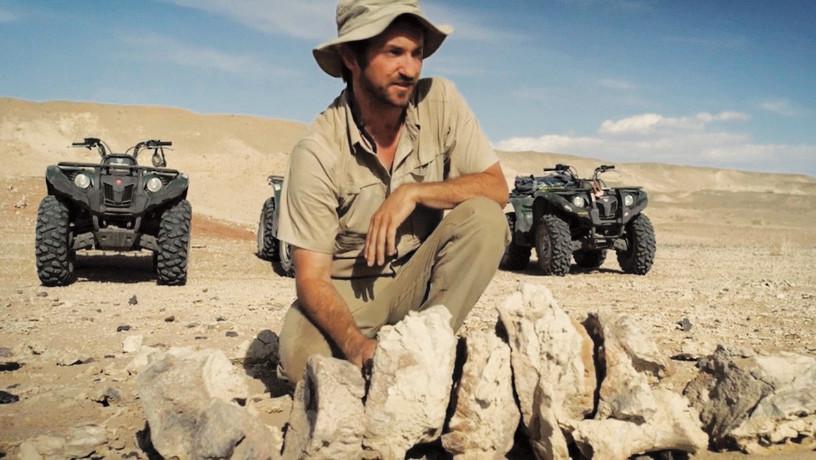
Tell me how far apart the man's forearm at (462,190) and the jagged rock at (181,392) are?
3.48 feet

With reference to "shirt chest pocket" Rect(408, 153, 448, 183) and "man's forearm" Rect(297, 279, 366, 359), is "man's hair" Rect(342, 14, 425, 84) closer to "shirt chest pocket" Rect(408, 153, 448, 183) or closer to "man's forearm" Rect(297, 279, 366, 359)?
"shirt chest pocket" Rect(408, 153, 448, 183)

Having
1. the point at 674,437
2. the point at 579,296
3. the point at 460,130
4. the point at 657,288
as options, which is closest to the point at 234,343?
the point at 460,130

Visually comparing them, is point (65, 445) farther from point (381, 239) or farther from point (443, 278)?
point (443, 278)

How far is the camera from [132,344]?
4473mm

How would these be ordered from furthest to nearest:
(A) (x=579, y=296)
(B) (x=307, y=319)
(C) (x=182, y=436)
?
1. (A) (x=579, y=296)
2. (B) (x=307, y=319)
3. (C) (x=182, y=436)

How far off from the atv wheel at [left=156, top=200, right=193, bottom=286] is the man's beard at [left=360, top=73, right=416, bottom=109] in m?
5.30

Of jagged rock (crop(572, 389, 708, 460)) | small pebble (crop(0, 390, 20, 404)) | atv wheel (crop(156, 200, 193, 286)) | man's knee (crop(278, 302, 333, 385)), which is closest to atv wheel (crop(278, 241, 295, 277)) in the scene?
atv wheel (crop(156, 200, 193, 286))

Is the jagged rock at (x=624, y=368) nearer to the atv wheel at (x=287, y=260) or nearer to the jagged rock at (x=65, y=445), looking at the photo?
the jagged rock at (x=65, y=445)

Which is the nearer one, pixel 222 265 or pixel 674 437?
pixel 674 437

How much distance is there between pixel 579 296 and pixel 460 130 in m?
4.65

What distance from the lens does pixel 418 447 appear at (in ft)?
9.01

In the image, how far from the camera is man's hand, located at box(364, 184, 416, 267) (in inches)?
117

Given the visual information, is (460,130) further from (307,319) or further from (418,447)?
(418,447)

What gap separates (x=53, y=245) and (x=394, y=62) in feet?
19.0
